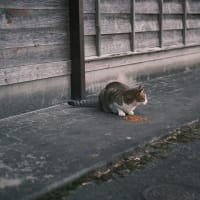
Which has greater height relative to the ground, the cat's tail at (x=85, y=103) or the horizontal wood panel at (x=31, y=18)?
the horizontal wood panel at (x=31, y=18)

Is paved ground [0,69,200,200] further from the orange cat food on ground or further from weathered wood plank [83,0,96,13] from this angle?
weathered wood plank [83,0,96,13]

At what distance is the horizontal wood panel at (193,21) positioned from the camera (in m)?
9.80

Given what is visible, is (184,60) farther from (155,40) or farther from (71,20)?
(71,20)

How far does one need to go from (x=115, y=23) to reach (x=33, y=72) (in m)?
2.22

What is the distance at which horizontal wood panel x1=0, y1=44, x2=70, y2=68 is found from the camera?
225 inches

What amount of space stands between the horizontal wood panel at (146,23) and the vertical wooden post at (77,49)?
1984 mm

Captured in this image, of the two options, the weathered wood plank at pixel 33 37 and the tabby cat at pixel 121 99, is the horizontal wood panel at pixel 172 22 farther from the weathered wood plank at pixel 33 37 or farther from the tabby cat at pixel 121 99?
the tabby cat at pixel 121 99

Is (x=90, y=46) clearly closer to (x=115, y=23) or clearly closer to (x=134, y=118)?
(x=115, y=23)

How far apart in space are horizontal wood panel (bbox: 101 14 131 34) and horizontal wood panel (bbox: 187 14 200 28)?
2442 mm

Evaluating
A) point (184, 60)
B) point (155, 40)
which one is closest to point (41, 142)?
point (155, 40)

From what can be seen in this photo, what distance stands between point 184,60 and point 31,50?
489 cm

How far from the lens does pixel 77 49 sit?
6562mm

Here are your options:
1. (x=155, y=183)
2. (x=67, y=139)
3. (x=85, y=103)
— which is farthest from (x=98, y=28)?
(x=155, y=183)

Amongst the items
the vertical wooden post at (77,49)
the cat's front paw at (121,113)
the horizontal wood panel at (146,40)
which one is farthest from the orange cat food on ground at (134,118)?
the horizontal wood panel at (146,40)
